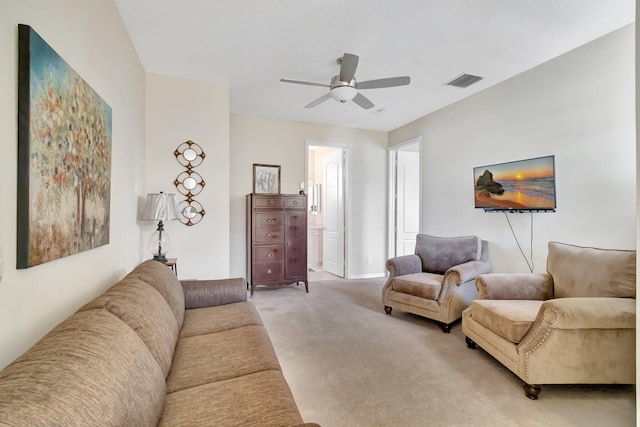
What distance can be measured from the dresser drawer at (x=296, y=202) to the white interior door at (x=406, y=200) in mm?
1924

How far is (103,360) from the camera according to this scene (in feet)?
2.77

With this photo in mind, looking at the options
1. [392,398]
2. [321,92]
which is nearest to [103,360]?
[392,398]

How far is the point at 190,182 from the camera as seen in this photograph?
10.5ft

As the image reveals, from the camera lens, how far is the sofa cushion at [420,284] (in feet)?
9.52

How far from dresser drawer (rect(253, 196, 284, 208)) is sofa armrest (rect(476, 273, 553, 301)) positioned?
9.08ft

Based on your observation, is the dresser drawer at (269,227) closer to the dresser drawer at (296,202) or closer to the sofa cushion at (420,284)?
the dresser drawer at (296,202)

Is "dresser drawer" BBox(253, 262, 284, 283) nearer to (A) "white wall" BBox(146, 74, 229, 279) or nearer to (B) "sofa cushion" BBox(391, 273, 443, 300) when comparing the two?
(A) "white wall" BBox(146, 74, 229, 279)

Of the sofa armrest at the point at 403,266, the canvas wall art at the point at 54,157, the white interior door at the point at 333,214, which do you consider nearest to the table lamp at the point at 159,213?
the canvas wall art at the point at 54,157

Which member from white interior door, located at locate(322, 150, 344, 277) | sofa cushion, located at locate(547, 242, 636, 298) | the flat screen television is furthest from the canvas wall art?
white interior door, located at locate(322, 150, 344, 277)

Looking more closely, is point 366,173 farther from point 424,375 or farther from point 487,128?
point 424,375

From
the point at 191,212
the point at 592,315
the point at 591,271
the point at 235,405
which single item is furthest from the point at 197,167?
the point at 591,271

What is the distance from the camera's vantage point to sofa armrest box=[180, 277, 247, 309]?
89.1 inches

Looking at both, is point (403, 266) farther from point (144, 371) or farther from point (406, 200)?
point (144, 371)

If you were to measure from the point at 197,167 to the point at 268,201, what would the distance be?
117 centimetres
